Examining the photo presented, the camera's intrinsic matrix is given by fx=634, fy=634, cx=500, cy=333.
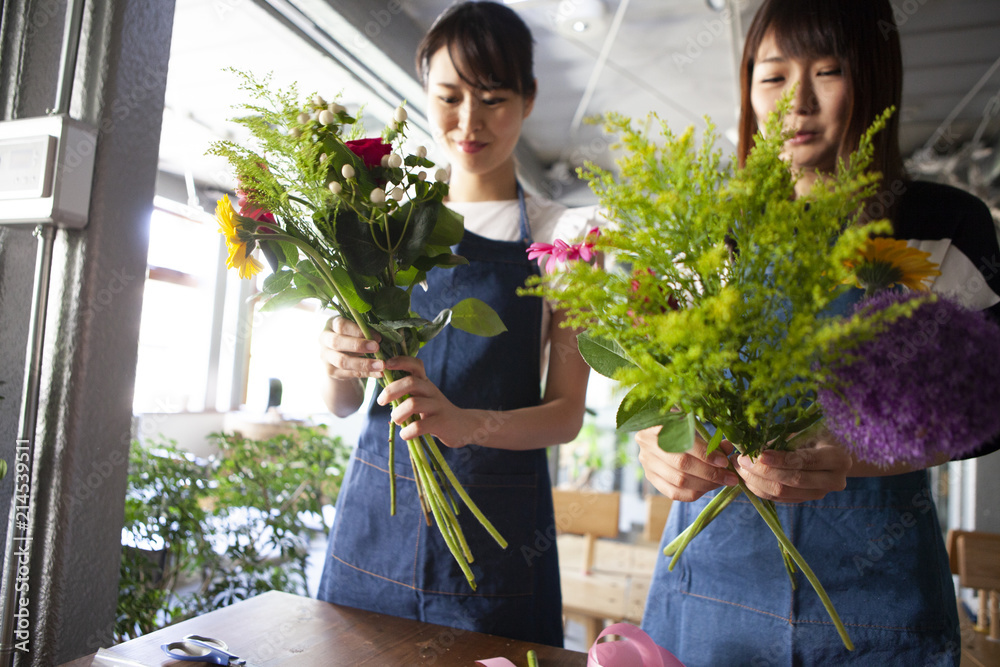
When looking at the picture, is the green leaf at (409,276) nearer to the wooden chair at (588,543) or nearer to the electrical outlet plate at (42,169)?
the electrical outlet plate at (42,169)

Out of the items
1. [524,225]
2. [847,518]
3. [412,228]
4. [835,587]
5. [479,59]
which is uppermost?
[479,59]

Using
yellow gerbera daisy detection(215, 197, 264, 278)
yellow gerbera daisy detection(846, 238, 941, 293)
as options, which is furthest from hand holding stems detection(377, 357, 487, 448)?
yellow gerbera daisy detection(846, 238, 941, 293)

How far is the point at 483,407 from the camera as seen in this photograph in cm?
122

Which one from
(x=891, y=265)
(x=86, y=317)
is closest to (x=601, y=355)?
(x=891, y=265)

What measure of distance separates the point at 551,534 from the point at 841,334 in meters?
0.88

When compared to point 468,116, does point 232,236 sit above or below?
below

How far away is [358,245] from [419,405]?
0.80 feet

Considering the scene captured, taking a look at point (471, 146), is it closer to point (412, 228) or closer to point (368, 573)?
point (412, 228)

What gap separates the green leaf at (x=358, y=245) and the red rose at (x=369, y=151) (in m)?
0.08

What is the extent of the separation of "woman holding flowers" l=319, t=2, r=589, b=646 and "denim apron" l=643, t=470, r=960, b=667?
310 mm

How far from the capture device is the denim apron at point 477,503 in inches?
44.4

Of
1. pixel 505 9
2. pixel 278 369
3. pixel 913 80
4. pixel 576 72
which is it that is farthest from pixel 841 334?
pixel 278 369

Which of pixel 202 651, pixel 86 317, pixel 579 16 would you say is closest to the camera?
pixel 202 651

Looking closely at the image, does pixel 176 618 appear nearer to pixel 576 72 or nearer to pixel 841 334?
pixel 841 334
